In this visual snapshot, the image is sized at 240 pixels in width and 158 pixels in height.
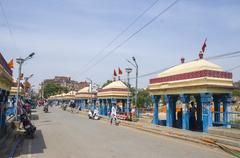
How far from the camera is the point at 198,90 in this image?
1812 centimetres

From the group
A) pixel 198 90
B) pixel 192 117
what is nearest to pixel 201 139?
pixel 198 90

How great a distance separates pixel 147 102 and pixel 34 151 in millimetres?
70314

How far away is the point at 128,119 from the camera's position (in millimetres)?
30531

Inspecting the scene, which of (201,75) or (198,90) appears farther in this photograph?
(198,90)

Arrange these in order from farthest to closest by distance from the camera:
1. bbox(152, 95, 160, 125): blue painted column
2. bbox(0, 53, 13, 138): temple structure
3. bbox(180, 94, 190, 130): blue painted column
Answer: bbox(152, 95, 160, 125): blue painted column → bbox(180, 94, 190, 130): blue painted column → bbox(0, 53, 13, 138): temple structure

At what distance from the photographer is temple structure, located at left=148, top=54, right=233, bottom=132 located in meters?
17.6

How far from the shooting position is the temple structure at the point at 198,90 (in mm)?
17578

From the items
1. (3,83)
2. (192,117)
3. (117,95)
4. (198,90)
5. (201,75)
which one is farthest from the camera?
(117,95)

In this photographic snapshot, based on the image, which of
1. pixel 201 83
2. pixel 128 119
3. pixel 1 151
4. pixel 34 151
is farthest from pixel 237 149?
pixel 128 119

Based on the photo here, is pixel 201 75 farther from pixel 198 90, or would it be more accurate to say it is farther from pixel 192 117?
pixel 192 117

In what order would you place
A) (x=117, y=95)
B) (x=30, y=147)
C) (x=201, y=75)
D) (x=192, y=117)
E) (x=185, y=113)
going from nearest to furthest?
(x=30, y=147) → (x=201, y=75) → (x=185, y=113) → (x=192, y=117) → (x=117, y=95)

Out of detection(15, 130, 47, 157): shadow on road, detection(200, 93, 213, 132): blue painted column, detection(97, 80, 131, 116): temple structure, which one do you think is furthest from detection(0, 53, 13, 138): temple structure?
detection(97, 80, 131, 116): temple structure

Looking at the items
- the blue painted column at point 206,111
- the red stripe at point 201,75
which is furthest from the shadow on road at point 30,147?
the red stripe at point 201,75

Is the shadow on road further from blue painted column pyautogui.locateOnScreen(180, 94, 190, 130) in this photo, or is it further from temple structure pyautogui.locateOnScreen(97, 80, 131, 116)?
temple structure pyautogui.locateOnScreen(97, 80, 131, 116)
